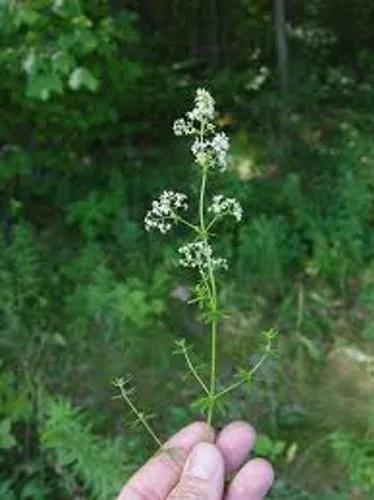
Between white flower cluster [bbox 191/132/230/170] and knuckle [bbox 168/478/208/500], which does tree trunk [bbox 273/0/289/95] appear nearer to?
white flower cluster [bbox 191/132/230/170]

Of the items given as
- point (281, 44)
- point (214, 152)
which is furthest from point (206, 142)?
point (281, 44)

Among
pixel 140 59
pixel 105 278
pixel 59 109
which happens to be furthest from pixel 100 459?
pixel 140 59

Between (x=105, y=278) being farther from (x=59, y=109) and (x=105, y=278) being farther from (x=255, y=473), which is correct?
(x=255, y=473)

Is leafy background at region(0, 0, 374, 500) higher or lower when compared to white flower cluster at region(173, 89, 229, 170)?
lower

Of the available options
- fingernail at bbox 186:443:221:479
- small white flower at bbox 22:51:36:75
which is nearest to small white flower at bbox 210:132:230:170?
fingernail at bbox 186:443:221:479

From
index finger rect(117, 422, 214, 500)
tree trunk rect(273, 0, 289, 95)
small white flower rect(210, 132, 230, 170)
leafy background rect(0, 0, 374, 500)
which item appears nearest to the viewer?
small white flower rect(210, 132, 230, 170)

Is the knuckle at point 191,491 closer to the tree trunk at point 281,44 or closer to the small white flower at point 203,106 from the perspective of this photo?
A: the small white flower at point 203,106

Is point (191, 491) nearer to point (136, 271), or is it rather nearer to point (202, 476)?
point (202, 476)
